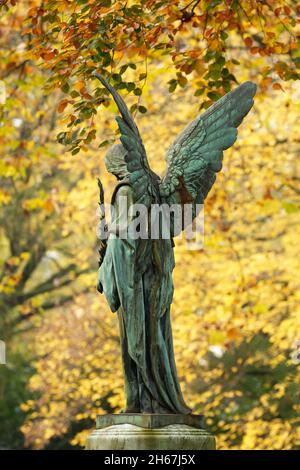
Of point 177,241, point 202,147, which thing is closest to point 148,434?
point 202,147

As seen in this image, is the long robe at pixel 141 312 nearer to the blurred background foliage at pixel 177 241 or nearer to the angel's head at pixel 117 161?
the angel's head at pixel 117 161

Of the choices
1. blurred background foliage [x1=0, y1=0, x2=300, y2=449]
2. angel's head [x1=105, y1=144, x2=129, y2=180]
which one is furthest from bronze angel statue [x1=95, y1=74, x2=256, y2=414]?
blurred background foliage [x1=0, y1=0, x2=300, y2=449]

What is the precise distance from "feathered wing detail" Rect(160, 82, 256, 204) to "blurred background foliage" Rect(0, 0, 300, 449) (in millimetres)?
2183

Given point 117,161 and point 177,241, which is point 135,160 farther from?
point 177,241

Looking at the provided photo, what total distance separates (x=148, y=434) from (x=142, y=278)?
1274 mm

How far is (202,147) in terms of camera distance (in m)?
8.70

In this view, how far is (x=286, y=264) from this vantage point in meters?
17.5

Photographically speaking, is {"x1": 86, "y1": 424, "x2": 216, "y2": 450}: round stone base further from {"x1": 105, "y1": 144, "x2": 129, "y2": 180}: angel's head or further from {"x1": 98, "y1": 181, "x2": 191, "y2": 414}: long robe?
{"x1": 105, "y1": 144, "x2": 129, "y2": 180}: angel's head

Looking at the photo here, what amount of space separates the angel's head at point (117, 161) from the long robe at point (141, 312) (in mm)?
172

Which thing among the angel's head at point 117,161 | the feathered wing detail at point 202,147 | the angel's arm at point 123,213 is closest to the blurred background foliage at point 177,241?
the feathered wing detail at point 202,147

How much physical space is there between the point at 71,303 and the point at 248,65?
30.8 feet

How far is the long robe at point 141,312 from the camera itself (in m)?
8.13
